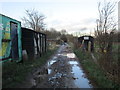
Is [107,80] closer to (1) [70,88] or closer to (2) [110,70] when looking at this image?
(2) [110,70]

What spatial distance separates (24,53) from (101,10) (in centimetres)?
639

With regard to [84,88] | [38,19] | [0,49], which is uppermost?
[38,19]

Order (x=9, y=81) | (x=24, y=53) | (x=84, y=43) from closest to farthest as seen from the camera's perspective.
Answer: (x=9, y=81) < (x=24, y=53) < (x=84, y=43)

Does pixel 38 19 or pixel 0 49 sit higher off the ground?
pixel 38 19

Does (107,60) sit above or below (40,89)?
above

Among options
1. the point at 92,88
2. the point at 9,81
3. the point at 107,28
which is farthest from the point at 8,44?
the point at 107,28

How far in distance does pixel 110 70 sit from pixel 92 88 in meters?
1.54

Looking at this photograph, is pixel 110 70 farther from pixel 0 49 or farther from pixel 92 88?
pixel 0 49

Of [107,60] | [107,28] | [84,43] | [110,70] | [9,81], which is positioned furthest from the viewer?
[84,43]

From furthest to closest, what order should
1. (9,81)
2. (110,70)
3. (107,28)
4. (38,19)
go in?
(38,19) < (107,28) < (110,70) < (9,81)

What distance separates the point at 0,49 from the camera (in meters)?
7.33

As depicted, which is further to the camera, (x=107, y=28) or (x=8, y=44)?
(x=107, y=28)

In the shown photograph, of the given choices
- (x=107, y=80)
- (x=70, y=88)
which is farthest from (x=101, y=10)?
(x=70, y=88)

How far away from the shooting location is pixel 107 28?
360 inches
